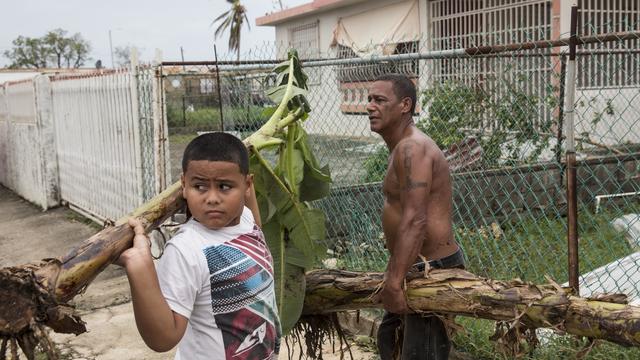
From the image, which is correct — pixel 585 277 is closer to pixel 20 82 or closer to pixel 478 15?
pixel 478 15

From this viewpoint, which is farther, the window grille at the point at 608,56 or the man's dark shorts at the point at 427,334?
the window grille at the point at 608,56

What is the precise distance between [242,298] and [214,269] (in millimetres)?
140

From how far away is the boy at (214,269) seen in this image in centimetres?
198

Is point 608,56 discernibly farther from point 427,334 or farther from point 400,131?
point 427,334

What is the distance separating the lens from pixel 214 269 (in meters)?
2.06

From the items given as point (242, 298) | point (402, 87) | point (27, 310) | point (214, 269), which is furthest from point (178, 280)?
point (402, 87)

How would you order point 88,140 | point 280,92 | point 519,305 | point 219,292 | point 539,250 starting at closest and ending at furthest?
point 219,292, point 519,305, point 280,92, point 539,250, point 88,140

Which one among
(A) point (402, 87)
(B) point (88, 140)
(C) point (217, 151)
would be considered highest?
(A) point (402, 87)

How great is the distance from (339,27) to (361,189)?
422 inches

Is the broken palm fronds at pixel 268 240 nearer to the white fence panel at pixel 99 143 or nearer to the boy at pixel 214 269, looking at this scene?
the boy at pixel 214 269

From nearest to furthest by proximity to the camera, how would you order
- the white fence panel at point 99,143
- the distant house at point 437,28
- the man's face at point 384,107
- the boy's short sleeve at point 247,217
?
the boy's short sleeve at point 247,217 < the man's face at point 384,107 < the white fence panel at point 99,143 < the distant house at point 437,28

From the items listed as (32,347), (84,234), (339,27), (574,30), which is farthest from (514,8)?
(32,347)

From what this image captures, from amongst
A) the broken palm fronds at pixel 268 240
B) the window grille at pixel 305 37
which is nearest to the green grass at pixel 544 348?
the broken palm fronds at pixel 268 240

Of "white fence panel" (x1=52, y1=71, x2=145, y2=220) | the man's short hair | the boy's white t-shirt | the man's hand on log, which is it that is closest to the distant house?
"white fence panel" (x1=52, y1=71, x2=145, y2=220)
